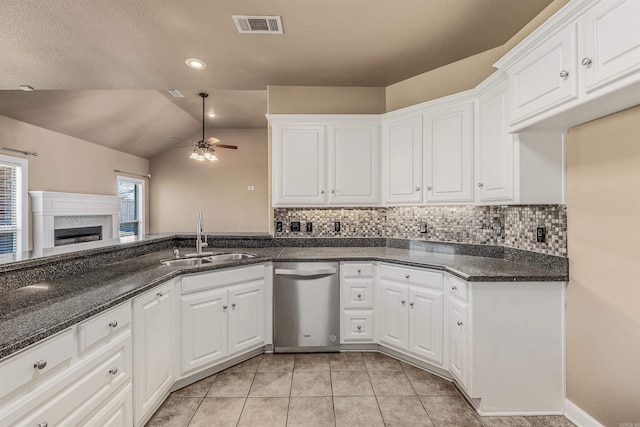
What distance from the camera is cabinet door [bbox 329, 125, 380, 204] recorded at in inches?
123

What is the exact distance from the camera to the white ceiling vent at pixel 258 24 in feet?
7.23

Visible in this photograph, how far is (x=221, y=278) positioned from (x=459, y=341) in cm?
185

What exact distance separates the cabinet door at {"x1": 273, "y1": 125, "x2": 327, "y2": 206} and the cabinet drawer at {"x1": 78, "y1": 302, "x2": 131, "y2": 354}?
1.77m

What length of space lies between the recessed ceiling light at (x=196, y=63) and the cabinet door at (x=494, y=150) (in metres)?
2.53

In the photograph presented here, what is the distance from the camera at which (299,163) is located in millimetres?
3127

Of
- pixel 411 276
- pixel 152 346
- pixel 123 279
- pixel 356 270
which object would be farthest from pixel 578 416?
pixel 123 279

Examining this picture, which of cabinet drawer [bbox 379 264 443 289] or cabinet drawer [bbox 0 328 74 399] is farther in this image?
cabinet drawer [bbox 379 264 443 289]

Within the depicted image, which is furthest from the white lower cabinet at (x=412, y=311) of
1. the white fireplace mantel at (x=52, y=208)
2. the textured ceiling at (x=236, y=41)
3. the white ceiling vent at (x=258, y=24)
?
the white fireplace mantel at (x=52, y=208)

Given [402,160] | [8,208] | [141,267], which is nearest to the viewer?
[141,267]

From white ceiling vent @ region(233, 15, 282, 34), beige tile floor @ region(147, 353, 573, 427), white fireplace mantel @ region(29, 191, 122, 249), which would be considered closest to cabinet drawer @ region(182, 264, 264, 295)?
beige tile floor @ region(147, 353, 573, 427)

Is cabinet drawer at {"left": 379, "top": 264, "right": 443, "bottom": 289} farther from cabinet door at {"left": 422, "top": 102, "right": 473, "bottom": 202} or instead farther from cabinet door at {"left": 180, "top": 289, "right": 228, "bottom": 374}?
cabinet door at {"left": 180, "top": 289, "right": 228, "bottom": 374}

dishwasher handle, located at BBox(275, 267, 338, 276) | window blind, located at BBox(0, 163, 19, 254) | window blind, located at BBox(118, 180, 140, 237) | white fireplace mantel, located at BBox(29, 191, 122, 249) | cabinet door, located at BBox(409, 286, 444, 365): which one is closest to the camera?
cabinet door, located at BBox(409, 286, 444, 365)

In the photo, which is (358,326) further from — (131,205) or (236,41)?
(131,205)

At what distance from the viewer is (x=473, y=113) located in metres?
2.53
